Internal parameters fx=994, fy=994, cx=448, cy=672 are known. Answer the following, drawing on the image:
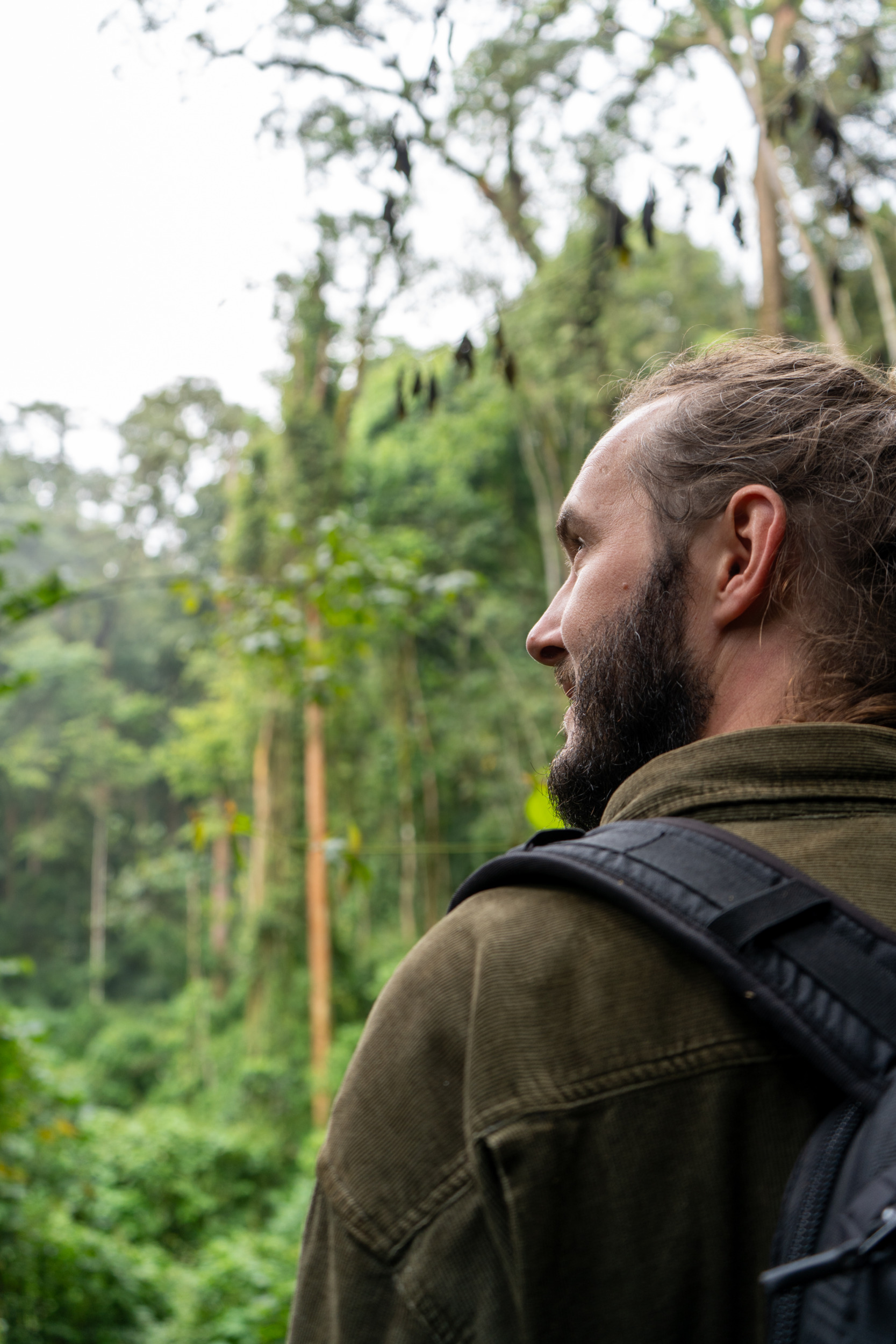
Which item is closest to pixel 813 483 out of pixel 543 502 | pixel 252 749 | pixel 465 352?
pixel 465 352

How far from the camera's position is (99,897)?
90.8 ft

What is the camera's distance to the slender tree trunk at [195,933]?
24.4m

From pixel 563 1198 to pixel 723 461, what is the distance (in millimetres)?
652

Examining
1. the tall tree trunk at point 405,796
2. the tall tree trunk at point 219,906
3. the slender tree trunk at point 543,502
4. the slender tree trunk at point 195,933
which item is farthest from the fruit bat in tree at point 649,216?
the slender tree trunk at point 195,933

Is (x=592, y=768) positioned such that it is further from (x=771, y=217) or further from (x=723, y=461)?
(x=771, y=217)

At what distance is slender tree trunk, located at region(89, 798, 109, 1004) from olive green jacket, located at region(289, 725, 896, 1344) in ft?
89.5

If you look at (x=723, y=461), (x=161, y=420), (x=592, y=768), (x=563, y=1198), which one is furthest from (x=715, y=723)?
(x=161, y=420)

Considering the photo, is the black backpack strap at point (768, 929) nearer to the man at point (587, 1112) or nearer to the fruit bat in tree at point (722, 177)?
the man at point (587, 1112)

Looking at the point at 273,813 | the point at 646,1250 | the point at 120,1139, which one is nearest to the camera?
the point at 646,1250

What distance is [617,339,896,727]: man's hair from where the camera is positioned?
0.85 meters

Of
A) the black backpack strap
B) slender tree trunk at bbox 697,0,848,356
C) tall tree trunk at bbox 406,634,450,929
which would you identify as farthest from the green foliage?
the black backpack strap

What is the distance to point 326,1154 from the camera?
0.58 metres

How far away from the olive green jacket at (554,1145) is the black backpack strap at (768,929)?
0.03m

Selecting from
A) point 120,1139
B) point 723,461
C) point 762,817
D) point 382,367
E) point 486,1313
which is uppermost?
point 382,367
